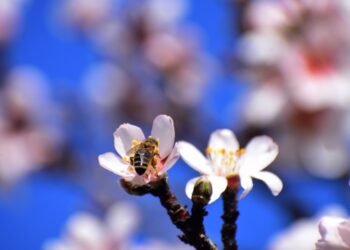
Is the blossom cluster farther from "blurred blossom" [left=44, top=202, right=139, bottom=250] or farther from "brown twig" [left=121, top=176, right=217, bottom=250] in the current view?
"blurred blossom" [left=44, top=202, right=139, bottom=250]

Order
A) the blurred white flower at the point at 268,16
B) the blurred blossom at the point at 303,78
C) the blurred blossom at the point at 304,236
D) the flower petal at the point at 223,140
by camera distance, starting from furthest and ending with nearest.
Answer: the blurred white flower at the point at 268,16
the blurred blossom at the point at 303,78
the blurred blossom at the point at 304,236
the flower petal at the point at 223,140

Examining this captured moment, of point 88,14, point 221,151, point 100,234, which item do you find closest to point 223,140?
point 221,151

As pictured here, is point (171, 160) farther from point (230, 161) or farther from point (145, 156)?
point (230, 161)

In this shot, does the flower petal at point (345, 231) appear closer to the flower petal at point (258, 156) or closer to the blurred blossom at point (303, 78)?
the flower petal at point (258, 156)

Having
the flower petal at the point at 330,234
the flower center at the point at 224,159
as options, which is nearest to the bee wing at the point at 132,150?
the flower center at the point at 224,159

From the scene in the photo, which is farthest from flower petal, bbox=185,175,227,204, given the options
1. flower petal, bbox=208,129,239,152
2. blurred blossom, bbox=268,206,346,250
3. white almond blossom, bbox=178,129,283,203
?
blurred blossom, bbox=268,206,346,250

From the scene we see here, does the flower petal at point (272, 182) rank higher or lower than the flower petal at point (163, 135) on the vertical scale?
lower
